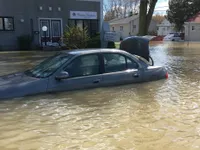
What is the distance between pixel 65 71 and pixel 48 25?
2074 centimetres

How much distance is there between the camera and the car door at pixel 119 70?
7.62m

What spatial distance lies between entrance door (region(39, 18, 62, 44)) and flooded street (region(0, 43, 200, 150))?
20.1 m

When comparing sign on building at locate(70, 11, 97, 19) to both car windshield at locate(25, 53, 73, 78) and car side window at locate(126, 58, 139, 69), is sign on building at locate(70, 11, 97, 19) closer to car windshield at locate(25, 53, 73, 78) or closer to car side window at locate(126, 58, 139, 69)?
car windshield at locate(25, 53, 73, 78)

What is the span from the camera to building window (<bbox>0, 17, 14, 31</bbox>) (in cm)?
2486

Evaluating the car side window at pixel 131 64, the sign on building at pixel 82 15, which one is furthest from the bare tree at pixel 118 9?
the car side window at pixel 131 64

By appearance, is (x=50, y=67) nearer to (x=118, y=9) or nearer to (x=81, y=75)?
(x=81, y=75)

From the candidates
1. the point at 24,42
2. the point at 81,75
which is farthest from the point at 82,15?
the point at 81,75

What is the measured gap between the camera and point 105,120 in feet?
18.6

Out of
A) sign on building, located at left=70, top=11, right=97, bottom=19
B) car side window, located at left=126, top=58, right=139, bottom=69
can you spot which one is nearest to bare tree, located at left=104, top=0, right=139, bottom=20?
sign on building, located at left=70, top=11, right=97, bottom=19

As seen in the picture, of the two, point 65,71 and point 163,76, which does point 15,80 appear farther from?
point 163,76

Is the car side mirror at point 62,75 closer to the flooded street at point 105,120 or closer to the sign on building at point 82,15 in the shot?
the flooded street at point 105,120

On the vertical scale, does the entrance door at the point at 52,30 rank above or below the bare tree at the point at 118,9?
below

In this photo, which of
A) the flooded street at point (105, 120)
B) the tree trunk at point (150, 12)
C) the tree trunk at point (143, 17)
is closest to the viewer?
the flooded street at point (105, 120)

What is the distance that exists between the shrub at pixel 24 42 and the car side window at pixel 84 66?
1926cm
